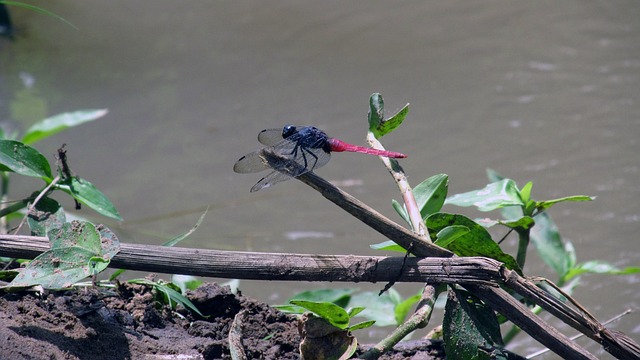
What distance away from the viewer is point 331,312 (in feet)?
3.57

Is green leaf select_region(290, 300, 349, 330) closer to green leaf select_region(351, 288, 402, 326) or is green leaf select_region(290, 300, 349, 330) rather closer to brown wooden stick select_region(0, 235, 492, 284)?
brown wooden stick select_region(0, 235, 492, 284)

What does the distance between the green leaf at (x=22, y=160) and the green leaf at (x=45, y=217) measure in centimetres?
5

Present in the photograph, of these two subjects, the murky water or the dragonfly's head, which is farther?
the murky water

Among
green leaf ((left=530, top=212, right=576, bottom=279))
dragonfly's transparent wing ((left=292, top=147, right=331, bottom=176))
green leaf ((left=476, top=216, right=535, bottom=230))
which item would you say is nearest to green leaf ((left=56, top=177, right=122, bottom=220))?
dragonfly's transparent wing ((left=292, top=147, right=331, bottom=176))

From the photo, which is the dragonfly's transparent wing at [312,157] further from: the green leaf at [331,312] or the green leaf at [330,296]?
the green leaf at [331,312]

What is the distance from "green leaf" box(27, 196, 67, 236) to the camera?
127 cm

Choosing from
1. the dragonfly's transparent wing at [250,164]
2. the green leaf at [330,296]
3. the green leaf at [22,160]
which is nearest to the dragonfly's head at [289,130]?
the dragonfly's transparent wing at [250,164]

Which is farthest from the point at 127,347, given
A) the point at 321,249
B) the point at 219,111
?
the point at 219,111

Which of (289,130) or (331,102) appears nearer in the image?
(289,130)

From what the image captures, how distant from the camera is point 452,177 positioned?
9.88 ft

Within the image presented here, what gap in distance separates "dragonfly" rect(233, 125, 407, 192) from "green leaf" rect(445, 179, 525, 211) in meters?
0.16

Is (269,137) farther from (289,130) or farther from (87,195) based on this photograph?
(87,195)

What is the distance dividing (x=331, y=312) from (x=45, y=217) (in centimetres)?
60

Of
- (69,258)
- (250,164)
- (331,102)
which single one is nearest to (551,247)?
(250,164)
